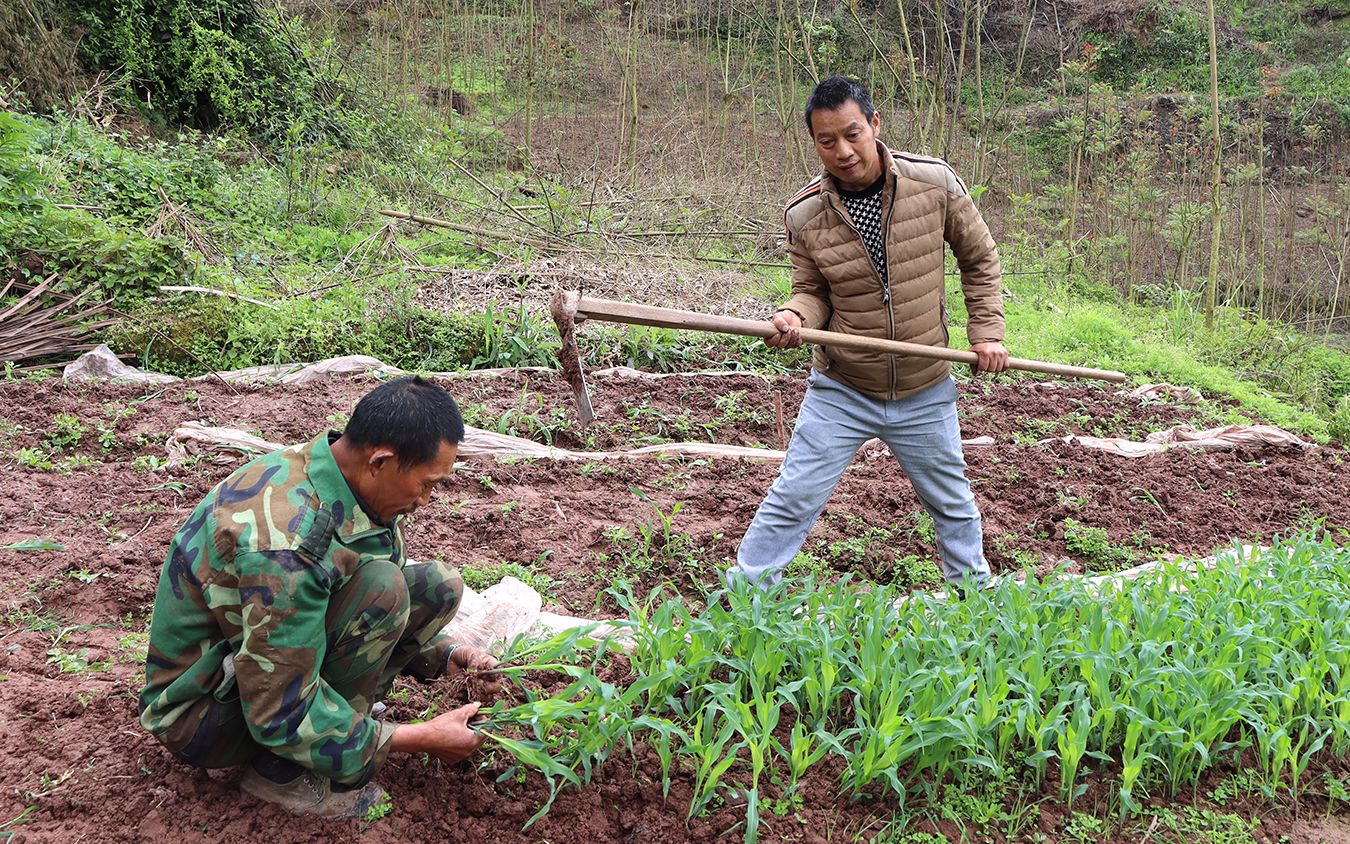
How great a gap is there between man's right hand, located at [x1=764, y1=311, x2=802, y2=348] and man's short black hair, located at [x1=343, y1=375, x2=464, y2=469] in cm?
156

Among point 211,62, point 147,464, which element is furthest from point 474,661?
point 211,62

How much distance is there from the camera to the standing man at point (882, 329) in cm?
333

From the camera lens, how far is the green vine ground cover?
2.42m

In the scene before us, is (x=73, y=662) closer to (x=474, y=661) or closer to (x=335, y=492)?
(x=474, y=661)

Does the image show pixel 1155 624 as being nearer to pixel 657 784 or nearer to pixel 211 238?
pixel 657 784

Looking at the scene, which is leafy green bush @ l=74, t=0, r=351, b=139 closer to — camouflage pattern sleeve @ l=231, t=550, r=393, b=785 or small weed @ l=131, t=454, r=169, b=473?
small weed @ l=131, t=454, r=169, b=473

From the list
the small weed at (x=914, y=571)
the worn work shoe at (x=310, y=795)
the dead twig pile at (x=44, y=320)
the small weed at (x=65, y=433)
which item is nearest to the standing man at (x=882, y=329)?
the small weed at (x=914, y=571)

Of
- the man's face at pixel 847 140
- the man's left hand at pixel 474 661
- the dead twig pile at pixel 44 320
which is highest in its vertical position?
the man's face at pixel 847 140

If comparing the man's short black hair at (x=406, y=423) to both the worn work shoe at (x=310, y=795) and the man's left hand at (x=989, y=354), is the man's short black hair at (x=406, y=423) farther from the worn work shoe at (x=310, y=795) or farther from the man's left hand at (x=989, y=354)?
the man's left hand at (x=989, y=354)

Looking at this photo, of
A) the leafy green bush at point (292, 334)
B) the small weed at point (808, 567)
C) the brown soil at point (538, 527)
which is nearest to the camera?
the brown soil at point (538, 527)

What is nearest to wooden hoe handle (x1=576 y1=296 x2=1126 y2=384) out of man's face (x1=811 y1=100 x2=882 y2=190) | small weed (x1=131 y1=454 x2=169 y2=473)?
man's face (x1=811 y1=100 x2=882 y2=190)

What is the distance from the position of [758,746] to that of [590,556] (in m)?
1.60

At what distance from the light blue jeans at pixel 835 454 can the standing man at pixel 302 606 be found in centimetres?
147

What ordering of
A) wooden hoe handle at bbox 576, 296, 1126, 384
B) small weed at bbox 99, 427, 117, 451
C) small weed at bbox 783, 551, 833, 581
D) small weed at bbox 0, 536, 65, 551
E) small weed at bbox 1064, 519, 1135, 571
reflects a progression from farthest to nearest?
small weed at bbox 99, 427, 117, 451 < small weed at bbox 1064, 519, 1135, 571 < small weed at bbox 783, 551, 833, 581 < small weed at bbox 0, 536, 65, 551 < wooden hoe handle at bbox 576, 296, 1126, 384
